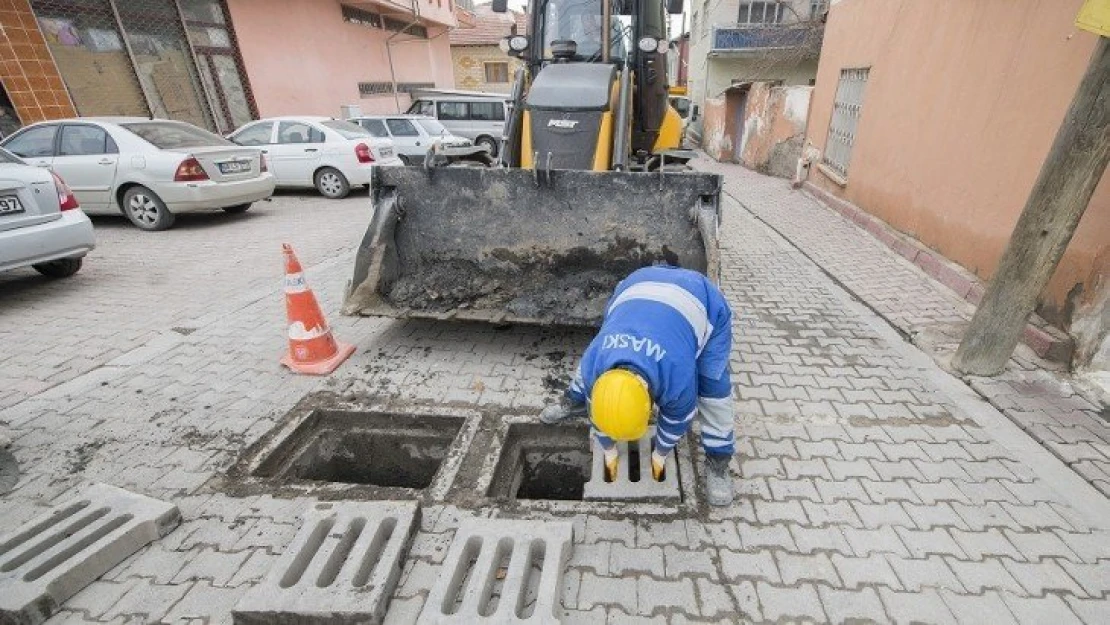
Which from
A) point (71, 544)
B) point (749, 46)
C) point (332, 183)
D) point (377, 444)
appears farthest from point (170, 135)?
point (749, 46)

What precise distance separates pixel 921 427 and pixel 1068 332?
1742 mm

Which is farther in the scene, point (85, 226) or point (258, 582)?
point (85, 226)

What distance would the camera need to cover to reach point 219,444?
288 centimetres

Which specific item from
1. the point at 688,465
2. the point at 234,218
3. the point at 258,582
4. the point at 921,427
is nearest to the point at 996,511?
the point at 921,427

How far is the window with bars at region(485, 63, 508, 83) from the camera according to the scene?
27.0 meters

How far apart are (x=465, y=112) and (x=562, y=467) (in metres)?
13.0

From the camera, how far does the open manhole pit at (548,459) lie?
2.87 meters

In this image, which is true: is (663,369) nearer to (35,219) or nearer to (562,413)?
(562,413)

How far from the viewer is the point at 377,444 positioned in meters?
3.09

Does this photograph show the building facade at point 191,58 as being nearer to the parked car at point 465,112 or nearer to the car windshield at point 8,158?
the parked car at point 465,112

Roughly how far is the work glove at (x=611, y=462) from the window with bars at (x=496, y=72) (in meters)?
28.2

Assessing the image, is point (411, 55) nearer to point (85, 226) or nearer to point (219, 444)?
point (85, 226)

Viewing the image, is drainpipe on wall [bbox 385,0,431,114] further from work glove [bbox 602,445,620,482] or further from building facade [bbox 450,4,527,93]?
work glove [bbox 602,445,620,482]

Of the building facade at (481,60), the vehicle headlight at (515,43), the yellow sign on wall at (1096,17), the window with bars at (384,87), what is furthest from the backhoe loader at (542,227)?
the building facade at (481,60)
